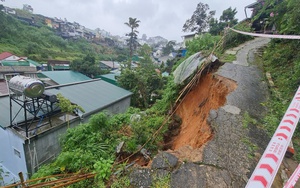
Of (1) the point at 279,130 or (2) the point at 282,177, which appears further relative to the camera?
(2) the point at 282,177

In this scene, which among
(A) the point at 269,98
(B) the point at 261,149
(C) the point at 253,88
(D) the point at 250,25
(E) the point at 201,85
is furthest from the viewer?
(D) the point at 250,25

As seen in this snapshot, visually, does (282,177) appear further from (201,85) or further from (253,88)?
(201,85)

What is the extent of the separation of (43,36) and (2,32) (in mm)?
8180

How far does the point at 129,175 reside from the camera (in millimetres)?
2246

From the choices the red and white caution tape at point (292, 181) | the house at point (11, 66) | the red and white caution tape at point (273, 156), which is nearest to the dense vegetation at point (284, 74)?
the red and white caution tape at point (292, 181)

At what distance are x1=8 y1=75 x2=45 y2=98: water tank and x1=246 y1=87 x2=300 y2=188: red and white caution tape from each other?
242 inches

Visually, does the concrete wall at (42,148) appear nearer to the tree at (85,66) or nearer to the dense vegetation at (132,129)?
the dense vegetation at (132,129)

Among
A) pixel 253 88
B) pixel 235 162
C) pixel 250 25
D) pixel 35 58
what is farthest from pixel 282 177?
pixel 35 58

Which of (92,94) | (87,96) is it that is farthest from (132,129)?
(92,94)

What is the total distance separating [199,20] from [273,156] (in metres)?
26.4

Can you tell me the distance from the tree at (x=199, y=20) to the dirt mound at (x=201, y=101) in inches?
860

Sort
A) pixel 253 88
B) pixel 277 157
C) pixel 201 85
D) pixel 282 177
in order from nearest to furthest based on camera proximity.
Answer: pixel 277 157
pixel 282 177
pixel 253 88
pixel 201 85

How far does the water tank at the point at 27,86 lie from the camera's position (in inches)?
197

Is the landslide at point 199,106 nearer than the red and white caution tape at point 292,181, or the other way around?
the red and white caution tape at point 292,181
